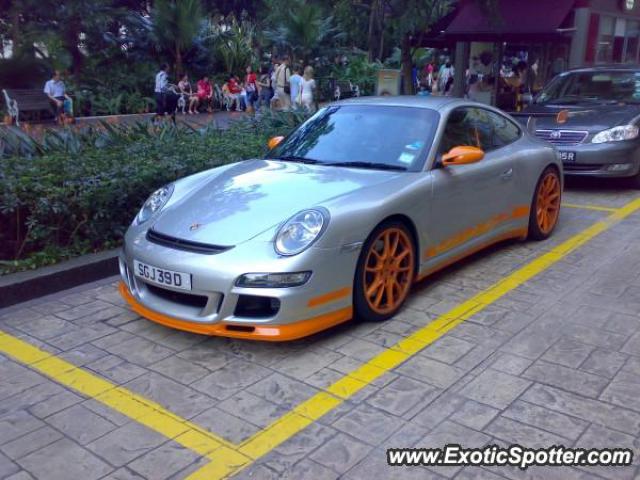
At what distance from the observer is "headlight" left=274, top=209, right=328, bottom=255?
3.60 metres

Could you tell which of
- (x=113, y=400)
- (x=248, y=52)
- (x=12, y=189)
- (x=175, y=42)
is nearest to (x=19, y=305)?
(x=12, y=189)

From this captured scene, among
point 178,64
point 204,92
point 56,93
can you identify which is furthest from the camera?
point 178,64

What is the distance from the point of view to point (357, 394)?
3299 millimetres

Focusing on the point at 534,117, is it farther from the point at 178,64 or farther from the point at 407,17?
the point at 178,64

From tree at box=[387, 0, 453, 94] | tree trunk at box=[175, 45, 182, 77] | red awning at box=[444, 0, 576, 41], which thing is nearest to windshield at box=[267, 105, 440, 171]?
tree at box=[387, 0, 453, 94]

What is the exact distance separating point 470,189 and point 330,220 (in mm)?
1535

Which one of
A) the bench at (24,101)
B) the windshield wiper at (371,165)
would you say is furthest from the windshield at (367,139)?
the bench at (24,101)

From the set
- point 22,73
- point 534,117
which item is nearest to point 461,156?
point 534,117

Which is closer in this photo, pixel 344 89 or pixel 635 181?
pixel 635 181

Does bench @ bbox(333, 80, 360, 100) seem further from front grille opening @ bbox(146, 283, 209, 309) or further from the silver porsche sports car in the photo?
front grille opening @ bbox(146, 283, 209, 309)

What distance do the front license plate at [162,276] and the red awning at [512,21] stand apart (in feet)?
40.6

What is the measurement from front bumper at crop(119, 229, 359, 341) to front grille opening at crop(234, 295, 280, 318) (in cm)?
1

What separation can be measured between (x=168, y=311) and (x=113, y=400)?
64 centimetres

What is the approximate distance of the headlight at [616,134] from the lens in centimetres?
786
